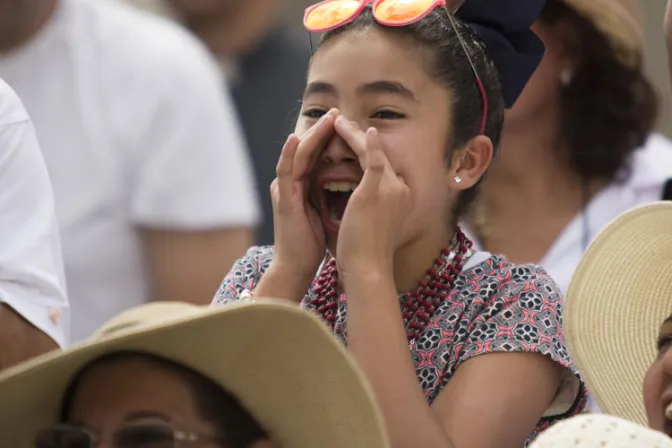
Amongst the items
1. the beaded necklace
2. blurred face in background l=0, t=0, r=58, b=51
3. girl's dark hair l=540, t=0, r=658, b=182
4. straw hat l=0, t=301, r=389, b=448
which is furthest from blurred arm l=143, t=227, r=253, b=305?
straw hat l=0, t=301, r=389, b=448

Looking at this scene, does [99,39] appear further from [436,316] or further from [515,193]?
[436,316]

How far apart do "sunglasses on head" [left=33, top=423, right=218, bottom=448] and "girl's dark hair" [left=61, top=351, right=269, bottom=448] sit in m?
0.04

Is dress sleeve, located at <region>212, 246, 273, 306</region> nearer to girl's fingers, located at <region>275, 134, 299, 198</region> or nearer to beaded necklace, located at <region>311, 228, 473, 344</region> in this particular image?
beaded necklace, located at <region>311, 228, 473, 344</region>

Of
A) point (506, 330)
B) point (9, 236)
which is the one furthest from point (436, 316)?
point (9, 236)

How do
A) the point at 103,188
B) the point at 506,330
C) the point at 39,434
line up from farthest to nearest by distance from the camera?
the point at 103,188, the point at 506,330, the point at 39,434

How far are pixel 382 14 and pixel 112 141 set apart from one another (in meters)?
1.25

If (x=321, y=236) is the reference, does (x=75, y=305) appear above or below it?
below

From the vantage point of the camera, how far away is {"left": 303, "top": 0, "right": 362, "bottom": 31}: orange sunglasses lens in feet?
10.7

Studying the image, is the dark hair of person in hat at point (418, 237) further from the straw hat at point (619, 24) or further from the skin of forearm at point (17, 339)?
Result: the straw hat at point (619, 24)

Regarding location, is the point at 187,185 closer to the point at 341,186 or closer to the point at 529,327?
the point at 341,186

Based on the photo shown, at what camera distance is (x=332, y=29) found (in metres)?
3.27

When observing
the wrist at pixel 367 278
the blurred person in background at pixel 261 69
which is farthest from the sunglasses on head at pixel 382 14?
the blurred person in background at pixel 261 69

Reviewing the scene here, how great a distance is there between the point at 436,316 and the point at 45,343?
738 millimetres

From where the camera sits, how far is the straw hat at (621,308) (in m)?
3.19
